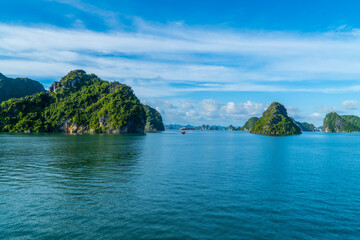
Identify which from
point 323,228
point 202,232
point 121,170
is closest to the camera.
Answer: point 202,232

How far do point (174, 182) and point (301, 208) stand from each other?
1623 centimetres

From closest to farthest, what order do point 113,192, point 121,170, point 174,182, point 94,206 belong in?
1. point 94,206
2. point 113,192
3. point 174,182
4. point 121,170

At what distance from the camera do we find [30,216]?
64.5ft

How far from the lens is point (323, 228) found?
18641 mm

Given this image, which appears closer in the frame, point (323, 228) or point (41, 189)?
point (323, 228)

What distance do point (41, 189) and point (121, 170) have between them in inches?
593

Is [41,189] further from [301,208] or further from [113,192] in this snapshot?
[301,208]

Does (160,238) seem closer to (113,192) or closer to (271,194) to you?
(113,192)

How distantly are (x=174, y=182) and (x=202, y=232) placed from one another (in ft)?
52.5

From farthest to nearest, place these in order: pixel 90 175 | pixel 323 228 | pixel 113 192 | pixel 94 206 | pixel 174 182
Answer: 1. pixel 90 175
2. pixel 174 182
3. pixel 113 192
4. pixel 94 206
5. pixel 323 228

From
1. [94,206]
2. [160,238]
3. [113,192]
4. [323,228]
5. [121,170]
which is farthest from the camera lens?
[121,170]

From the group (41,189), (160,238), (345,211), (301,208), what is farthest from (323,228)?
(41,189)

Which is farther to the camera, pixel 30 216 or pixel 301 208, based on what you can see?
pixel 301 208

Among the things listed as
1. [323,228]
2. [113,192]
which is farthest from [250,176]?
[113,192]
